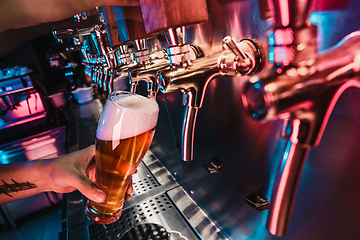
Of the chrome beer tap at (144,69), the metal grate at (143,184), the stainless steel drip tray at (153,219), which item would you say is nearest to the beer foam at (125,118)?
the chrome beer tap at (144,69)

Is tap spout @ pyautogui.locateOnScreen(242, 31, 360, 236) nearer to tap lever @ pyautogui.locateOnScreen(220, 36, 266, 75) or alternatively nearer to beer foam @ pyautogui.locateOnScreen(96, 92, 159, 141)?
→ tap lever @ pyautogui.locateOnScreen(220, 36, 266, 75)

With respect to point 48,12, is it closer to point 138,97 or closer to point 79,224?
point 138,97

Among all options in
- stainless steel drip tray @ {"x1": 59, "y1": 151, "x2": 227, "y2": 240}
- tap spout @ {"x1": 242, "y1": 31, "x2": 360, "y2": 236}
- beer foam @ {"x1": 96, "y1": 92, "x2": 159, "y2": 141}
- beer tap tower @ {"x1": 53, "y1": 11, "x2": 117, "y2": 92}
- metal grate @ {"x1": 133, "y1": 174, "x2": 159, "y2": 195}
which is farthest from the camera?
metal grate @ {"x1": 133, "y1": 174, "x2": 159, "y2": 195}

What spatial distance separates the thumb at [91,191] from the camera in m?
0.63

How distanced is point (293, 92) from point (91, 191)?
1.81 ft

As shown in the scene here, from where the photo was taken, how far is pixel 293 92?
0.32 meters

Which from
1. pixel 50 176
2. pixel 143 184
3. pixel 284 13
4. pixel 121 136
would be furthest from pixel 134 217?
pixel 284 13

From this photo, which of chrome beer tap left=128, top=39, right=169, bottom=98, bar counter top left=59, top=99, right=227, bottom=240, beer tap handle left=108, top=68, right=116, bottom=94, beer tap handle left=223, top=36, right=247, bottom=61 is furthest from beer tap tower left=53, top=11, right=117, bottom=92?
beer tap handle left=223, top=36, right=247, bottom=61

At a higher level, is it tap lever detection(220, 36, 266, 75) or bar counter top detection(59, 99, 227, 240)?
tap lever detection(220, 36, 266, 75)

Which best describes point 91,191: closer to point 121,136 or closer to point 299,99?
point 121,136

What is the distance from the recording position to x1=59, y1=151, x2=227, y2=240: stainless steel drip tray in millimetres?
926

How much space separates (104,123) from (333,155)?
53 centimetres

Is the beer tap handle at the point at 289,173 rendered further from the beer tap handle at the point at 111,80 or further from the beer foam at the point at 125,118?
the beer tap handle at the point at 111,80

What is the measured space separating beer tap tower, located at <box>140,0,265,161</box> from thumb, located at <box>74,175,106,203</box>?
0.27 meters
